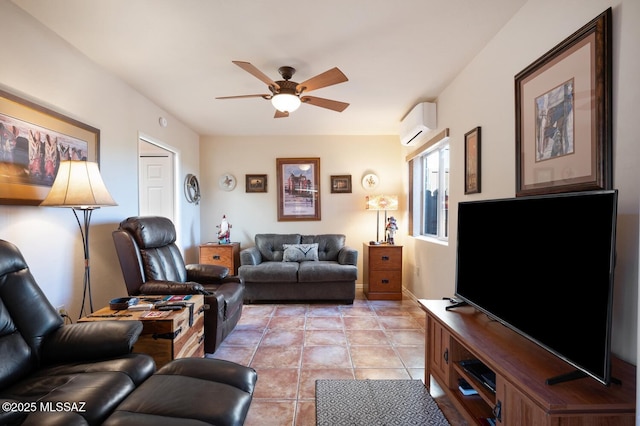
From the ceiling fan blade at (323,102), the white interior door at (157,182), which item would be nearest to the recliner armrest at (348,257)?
the ceiling fan blade at (323,102)

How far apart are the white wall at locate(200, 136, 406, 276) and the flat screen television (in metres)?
2.98

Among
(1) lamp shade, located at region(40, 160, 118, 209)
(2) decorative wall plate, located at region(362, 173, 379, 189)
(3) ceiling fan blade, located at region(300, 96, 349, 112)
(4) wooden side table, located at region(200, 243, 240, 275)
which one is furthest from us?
(2) decorative wall plate, located at region(362, 173, 379, 189)

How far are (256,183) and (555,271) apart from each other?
13.5 ft

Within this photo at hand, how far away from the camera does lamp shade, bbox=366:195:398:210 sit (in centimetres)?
423

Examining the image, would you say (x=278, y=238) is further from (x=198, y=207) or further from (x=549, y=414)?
(x=549, y=414)

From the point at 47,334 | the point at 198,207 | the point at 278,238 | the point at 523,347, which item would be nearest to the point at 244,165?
the point at 198,207

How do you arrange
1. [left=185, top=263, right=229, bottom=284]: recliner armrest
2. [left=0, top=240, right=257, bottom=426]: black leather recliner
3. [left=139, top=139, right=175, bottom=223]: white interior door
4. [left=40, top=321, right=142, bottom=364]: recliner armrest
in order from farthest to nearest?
1. [left=139, top=139, right=175, bottom=223]: white interior door
2. [left=185, top=263, right=229, bottom=284]: recliner armrest
3. [left=40, top=321, right=142, bottom=364]: recliner armrest
4. [left=0, top=240, right=257, bottom=426]: black leather recliner

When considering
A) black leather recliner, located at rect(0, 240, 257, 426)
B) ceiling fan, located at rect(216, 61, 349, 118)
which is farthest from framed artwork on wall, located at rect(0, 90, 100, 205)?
ceiling fan, located at rect(216, 61, 349, 118)

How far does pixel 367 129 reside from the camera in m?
4.34

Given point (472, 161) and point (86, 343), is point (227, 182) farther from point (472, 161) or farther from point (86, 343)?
point (472, 161)

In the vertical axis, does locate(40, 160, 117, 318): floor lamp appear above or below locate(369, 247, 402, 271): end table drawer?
above

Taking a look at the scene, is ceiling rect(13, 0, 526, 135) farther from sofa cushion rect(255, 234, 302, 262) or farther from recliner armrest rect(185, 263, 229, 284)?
sofa cushion rect(255, 234, 302, 262)

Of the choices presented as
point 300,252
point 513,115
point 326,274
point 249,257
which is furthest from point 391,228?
point 513,115

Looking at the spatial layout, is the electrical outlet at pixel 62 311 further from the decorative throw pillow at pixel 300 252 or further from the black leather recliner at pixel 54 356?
the decorative throw pillow at pixel 300 252
